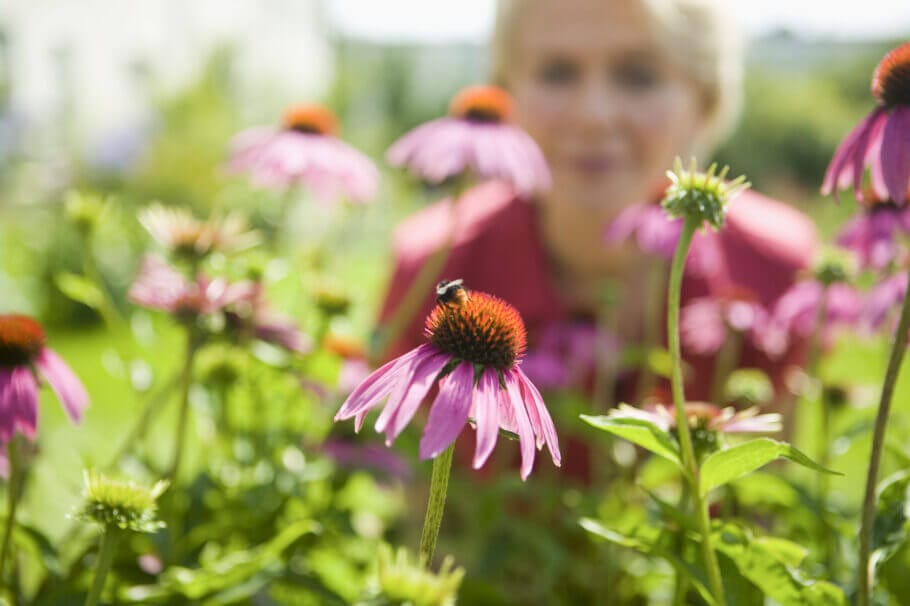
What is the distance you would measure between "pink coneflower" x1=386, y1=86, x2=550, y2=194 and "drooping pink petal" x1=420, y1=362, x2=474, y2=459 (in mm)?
497

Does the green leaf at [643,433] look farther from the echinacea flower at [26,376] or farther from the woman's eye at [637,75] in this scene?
the woman's eye at [637,75]

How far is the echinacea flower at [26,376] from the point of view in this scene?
0.53 meters

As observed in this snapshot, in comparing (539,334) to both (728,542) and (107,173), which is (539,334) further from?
(107,173)

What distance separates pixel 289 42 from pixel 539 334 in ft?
22.3

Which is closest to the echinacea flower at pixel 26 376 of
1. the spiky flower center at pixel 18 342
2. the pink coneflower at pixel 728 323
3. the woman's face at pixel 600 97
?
the spiky flower center at pixel 18 342

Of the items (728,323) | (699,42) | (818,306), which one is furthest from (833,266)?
(699,42)

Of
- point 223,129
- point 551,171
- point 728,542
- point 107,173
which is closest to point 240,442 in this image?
point 728,542

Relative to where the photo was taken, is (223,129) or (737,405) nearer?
(737,405)

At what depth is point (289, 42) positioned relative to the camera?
24.8 ft

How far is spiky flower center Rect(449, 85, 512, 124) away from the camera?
1016 millimetres

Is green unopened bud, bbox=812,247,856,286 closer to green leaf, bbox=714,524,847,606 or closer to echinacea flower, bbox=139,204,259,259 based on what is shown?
green leaf, bbox=714,524,847,606

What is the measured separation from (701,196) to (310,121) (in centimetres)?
66

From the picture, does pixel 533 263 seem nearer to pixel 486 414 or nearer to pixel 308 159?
pixel 308 159

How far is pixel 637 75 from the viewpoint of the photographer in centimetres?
126
